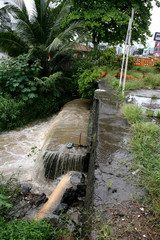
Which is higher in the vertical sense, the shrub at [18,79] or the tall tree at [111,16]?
Result: the tall tree at [111,16]

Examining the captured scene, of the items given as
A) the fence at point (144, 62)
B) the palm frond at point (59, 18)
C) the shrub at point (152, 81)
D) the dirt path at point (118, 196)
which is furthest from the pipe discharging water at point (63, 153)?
the fence at point (144, 62)

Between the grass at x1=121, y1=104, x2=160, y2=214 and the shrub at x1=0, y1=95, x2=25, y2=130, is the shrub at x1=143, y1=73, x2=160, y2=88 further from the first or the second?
the shrub at x1=0, y1=95, x2=25, y2=130

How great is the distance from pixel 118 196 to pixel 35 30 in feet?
27.6

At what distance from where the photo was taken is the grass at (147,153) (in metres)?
1.79

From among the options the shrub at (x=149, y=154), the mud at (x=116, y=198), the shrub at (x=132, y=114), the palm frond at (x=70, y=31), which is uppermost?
the palm frond at (x=70, y=31)

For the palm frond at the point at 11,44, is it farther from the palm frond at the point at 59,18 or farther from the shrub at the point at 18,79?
the palm frond at the point at 59,18

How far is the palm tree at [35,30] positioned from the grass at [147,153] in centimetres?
578

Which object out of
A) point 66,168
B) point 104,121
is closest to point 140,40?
point 104,121

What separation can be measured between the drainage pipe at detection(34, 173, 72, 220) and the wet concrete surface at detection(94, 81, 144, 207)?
1101mm

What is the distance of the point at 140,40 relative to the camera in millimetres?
10961

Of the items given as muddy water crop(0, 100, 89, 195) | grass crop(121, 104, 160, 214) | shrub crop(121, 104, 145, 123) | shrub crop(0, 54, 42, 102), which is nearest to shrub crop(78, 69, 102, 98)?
muddy water crop(0, 100, 89, 195)

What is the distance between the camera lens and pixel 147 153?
92.2 inches

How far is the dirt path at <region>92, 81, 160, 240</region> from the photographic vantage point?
4.73 feet

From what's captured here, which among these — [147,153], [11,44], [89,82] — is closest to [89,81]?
[89,82]
